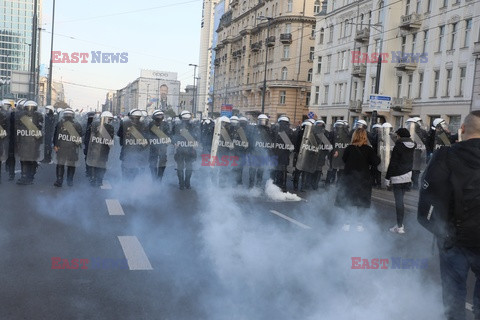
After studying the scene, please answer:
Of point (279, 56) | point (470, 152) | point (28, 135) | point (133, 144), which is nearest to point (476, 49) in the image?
point (133, 144)

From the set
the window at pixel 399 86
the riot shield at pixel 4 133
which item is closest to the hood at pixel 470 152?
the riot shield at pixel 4 133

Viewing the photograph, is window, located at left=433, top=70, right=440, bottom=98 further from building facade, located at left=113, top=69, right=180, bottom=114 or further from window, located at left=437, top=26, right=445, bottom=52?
building facade, located at left=113, top=69, right=180, bottom=114

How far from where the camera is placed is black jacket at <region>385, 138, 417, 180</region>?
893 centimetres

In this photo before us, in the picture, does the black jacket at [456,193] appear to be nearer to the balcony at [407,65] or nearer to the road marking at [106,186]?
the road marking at [106,186]

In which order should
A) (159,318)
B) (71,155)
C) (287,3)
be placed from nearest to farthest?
(159,318), (71,155), (287,3)

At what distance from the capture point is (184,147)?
13562mm

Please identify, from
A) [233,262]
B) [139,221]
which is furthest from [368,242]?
[139,221]

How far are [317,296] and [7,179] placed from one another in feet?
34.1

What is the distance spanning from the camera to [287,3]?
218 feet

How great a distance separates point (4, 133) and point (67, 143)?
4.81 ft

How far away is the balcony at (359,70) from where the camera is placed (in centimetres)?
4469

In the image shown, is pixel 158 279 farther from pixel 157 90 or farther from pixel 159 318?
pixel 157 90

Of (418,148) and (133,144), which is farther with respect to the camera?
(418,148)

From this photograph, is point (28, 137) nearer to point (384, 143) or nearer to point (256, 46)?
point (384, 143)
